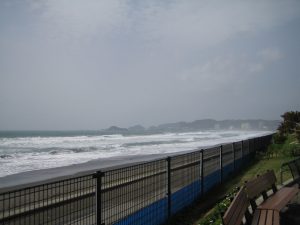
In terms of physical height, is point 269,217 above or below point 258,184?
below

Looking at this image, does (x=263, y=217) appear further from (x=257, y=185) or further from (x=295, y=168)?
(x=295, y=168)

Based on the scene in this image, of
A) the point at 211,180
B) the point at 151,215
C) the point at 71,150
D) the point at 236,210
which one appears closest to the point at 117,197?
the point at 151,215

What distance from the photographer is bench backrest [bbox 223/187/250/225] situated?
4406 millimetres

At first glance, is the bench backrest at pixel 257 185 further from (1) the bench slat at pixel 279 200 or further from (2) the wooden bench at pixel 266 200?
(1) the bench slat at pixel 279 200

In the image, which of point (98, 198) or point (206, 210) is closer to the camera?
point (98, 198)

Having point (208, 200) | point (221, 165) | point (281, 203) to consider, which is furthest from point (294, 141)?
point (281, 203)

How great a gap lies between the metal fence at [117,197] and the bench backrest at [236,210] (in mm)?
1799

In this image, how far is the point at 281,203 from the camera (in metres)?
7.03

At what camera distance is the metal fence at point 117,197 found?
513cm

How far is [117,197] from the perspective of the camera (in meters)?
5.96

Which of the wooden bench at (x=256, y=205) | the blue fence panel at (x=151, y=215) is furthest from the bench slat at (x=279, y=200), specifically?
the blue fence panel at (x=151, y=215)

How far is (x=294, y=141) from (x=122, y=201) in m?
16.4

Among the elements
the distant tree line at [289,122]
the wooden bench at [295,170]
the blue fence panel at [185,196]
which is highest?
the distant tree line at [289,122]

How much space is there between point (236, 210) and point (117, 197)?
195 centimetres
